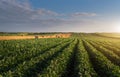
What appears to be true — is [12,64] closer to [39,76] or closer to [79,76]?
[39,76]

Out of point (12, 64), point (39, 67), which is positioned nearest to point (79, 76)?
point (39, 67)

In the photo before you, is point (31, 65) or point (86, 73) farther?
point (31, 65)

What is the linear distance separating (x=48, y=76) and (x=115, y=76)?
508 cm

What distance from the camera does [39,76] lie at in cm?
1367

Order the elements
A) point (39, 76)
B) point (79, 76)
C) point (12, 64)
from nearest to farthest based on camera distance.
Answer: point (39, 76), point (79, 76), point (12, 64)

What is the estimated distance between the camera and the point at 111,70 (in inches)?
674

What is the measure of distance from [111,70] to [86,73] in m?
3.11

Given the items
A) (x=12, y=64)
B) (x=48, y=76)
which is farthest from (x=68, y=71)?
(x=12, y=64)

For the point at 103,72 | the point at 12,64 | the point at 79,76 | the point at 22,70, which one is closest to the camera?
the point at 79,76

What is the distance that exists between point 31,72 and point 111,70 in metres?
6.70

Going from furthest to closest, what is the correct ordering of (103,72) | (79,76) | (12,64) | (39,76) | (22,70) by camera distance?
1. (12,64)
2. (103,72)
3. (22,70)
4. (79,76)
5. (39,76)

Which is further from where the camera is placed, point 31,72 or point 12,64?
point 12,64

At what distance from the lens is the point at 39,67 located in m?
17.5

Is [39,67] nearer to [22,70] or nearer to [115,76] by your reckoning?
[22,70]
